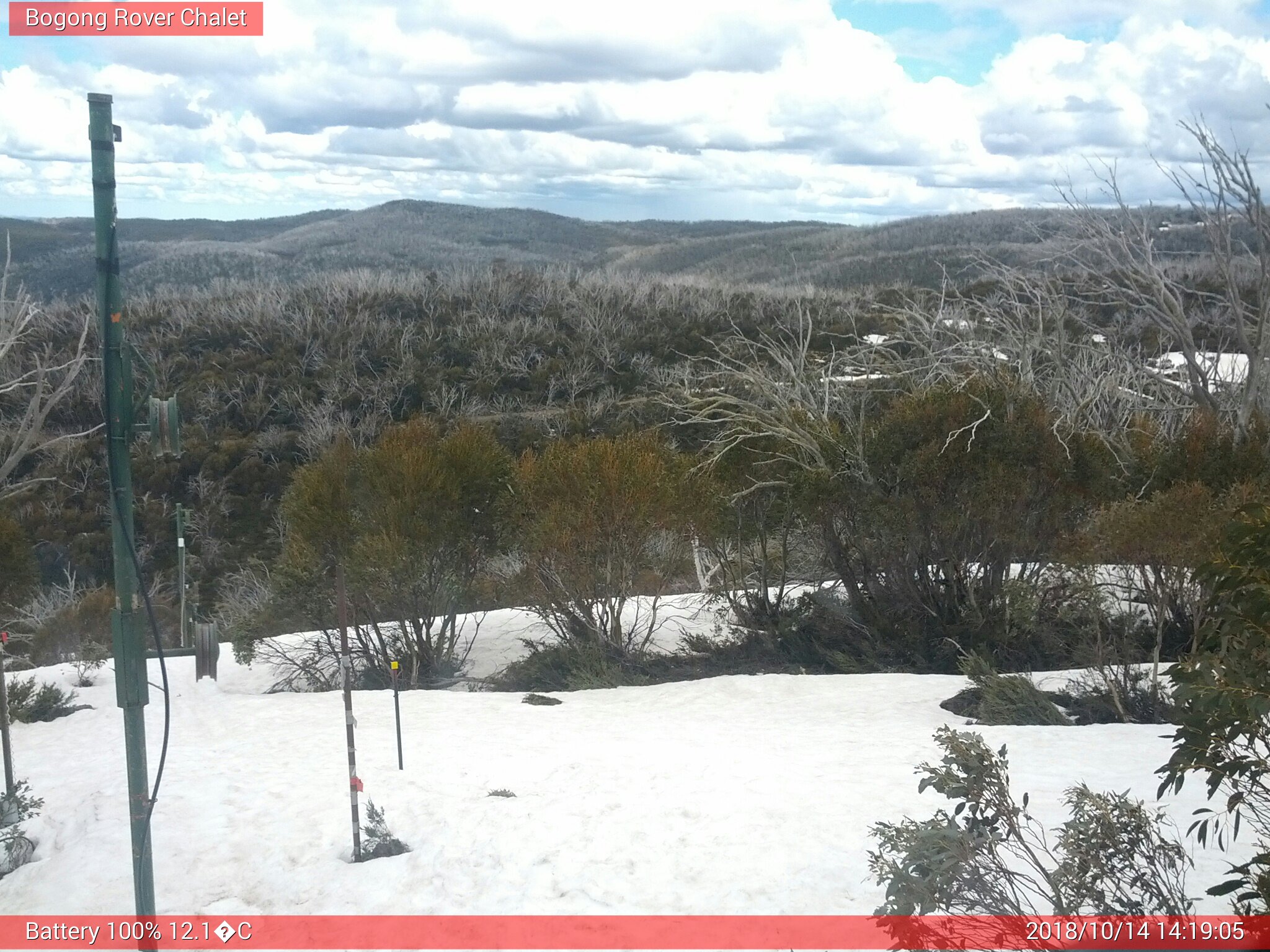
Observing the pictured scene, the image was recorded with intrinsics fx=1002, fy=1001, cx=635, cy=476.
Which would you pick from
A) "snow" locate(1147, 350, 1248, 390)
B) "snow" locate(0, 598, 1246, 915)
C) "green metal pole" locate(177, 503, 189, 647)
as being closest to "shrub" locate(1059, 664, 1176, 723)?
"snow" locate(0, 598, 1246, 915)

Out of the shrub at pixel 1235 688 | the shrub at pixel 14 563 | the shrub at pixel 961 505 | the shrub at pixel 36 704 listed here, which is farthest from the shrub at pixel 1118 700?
the shrub at pixel 14 563

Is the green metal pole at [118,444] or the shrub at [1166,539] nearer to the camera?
the green metal pole at [118,444]

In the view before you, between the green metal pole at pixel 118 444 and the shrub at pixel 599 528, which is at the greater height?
the green metal pole at pixel 118 444

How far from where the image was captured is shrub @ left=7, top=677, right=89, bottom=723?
32.7ft

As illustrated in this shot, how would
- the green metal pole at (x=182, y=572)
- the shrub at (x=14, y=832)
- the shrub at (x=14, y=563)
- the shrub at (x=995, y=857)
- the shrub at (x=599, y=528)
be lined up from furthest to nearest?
the shrub at (x=599, y=528), the green metal pole at (x=182, y=572), the shrub at (x=14, y=563), the shrub at (x=14, y=832), the shrub at (x=995, y=857)

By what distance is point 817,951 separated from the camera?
4.58m

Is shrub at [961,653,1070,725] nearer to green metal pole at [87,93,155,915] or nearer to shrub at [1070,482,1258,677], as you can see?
shrub at [1070,482,1258,677]

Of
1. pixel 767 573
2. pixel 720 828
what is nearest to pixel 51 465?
pixel 767 573

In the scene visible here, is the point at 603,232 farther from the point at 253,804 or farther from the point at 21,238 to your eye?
the point at 253,804

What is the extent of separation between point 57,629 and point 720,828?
15.3 m

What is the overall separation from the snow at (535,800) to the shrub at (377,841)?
116mm

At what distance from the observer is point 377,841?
594cm

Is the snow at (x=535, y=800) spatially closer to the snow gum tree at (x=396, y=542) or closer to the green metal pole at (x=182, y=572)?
the green metal pole at (x=182, y=572)

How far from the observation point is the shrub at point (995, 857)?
11.7 ft
